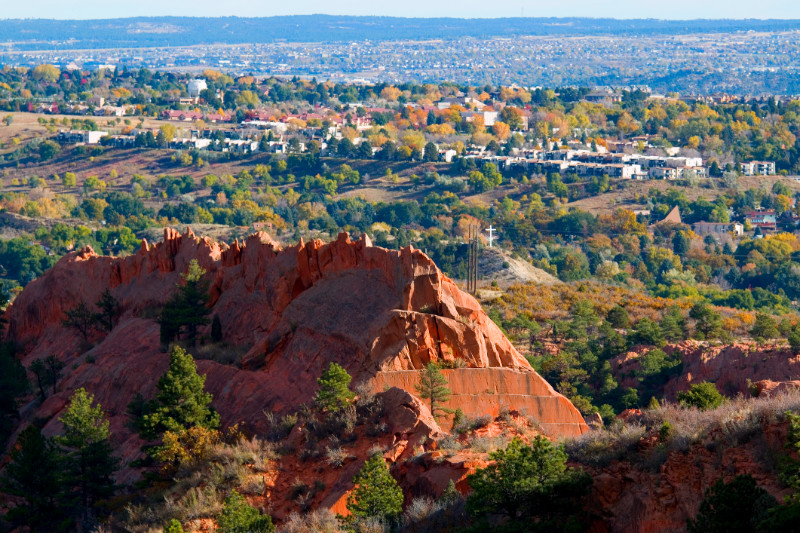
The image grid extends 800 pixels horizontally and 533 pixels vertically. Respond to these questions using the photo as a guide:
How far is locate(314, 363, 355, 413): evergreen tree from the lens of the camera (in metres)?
27.2

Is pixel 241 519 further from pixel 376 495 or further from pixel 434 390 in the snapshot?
pixel 434 390

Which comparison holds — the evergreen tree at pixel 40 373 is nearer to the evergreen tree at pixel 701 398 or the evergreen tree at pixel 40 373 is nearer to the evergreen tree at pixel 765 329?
the evergreen tree at pixel 701 398

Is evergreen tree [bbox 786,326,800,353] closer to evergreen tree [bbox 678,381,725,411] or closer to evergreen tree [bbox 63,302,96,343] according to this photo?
evergreen tree [bbox 678,381,725,411]

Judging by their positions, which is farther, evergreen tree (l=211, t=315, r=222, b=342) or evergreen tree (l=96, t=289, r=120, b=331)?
evergreen tree (l=96, t=289, r=120, b=331)

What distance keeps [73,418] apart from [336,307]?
6.56 metres

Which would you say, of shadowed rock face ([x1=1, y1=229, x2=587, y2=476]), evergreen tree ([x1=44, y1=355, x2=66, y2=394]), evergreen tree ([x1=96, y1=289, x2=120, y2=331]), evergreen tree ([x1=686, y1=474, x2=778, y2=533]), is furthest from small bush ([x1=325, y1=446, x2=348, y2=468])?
evergreen tree ([x1=96, y1=289, x2=120, y2=331])

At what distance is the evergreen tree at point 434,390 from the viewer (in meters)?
27.7

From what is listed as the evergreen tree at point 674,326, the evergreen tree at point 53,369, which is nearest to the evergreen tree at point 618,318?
the evergreen tree at point 674,326

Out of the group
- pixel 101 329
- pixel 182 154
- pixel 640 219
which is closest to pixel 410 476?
pixel 101 329

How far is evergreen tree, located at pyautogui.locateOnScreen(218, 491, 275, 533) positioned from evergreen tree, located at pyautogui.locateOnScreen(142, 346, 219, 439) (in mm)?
5268

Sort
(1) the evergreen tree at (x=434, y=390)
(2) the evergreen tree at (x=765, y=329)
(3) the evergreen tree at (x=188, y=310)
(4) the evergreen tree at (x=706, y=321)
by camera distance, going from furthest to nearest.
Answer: (4) the evergreen tree at (x=706, y=321) < (2) the evergreen tree at (x=765, y=329) < (3) the evergreen tree at (x=188, y=310) < (1) the evergreen tree at (x=434, y=390)

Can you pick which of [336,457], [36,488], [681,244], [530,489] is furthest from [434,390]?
[681,244]

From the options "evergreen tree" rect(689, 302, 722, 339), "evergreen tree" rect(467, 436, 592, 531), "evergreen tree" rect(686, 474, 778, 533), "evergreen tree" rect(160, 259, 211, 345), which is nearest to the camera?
"evergreen tree" rect(686, 474, 778, 533)

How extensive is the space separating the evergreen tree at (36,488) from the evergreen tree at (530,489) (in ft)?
36.5
